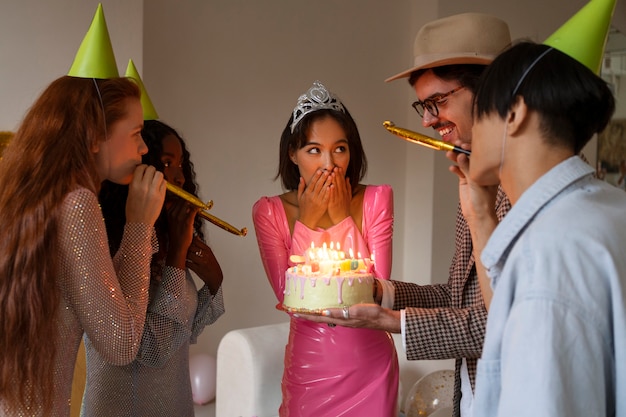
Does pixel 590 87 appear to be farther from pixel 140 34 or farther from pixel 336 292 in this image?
pixel 140 34

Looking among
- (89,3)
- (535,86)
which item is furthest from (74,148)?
(89,3)

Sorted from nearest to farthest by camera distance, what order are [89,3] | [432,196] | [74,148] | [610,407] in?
1. [610,407]
2. [74,148]
3. [89,3]
4. [432,196]

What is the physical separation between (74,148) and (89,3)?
1839 millimetres

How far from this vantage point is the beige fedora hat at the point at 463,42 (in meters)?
1.89

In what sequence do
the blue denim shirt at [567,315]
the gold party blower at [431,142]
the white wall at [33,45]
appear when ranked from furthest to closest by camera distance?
the white wall at [33,45] < the gold party blower at [431,142] < the blue denim shirt at [567,315]

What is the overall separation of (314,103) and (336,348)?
842mm

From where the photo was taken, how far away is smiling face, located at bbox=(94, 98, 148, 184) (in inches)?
67.9

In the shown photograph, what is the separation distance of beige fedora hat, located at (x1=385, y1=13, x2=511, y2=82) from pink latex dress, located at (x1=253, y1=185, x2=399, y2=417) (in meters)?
0.61

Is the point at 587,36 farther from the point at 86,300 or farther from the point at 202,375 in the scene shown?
the point at 202,375

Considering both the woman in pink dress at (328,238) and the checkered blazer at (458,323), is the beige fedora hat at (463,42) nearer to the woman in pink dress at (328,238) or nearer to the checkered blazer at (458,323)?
the checkered blazer at (458,323)

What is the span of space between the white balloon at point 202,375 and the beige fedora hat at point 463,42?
278 cm

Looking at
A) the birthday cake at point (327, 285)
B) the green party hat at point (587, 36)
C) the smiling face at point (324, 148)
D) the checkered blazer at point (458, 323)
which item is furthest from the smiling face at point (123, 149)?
the green party hat at point (587, 36)

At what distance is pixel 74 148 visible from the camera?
1.63 metres

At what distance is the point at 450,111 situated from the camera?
188cm
